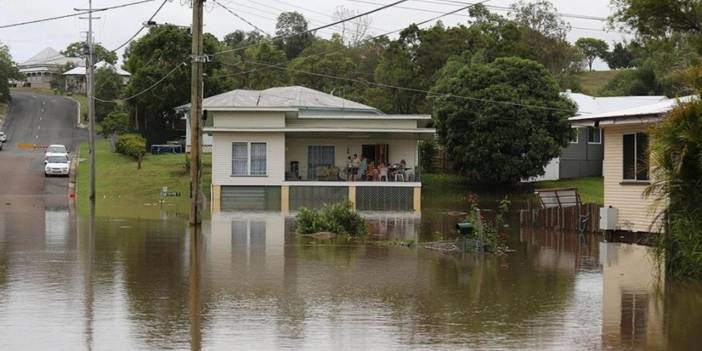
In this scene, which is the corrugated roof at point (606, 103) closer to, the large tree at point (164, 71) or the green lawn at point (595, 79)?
the large tree at point (164, 71)

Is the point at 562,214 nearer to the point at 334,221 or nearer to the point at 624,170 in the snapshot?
the point at 624,170

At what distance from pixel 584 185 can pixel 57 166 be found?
101 feet

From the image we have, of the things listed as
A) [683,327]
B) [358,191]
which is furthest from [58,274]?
[358,191]

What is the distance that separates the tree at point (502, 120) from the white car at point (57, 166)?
22.2 m

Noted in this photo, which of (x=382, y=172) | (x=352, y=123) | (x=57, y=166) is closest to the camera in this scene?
(x=382, y=172)

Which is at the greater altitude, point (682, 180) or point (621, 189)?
point (682, 180)

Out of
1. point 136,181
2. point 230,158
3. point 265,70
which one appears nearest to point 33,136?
point 265,70

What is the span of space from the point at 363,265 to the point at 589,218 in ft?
39.1

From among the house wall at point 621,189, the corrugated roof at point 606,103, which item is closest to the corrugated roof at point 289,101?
the corrugated roof at point 606,103

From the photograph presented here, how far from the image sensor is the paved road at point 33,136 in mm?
56719

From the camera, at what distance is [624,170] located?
2795 cm

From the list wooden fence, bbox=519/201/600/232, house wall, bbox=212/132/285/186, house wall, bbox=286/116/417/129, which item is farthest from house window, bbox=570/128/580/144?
wooden fence, bbox=519/201/600/232

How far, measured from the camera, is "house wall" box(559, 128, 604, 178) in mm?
64125

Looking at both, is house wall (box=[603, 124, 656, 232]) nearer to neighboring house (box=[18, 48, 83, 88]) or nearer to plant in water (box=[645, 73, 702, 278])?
plant in water (box=[645, 73, 702, 278])
